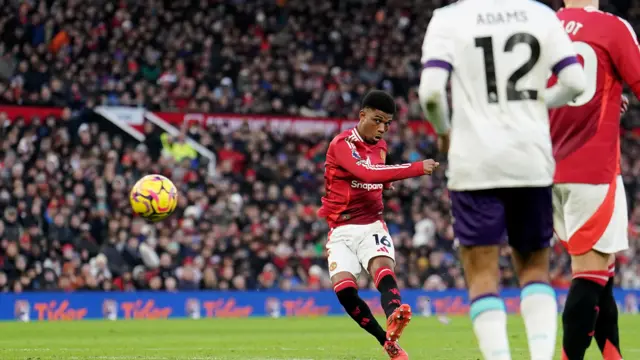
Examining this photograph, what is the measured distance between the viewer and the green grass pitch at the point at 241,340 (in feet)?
37.2

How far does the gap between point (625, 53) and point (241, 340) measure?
838 cm

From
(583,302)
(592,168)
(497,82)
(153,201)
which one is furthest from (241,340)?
(497,82)

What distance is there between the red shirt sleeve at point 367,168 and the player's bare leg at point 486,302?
285 cm

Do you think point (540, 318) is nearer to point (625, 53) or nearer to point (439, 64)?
point (439, 64)

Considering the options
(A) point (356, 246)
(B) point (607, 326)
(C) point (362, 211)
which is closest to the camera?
(B) point (607, 326)

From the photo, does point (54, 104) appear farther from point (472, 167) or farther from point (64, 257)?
point (472, 167)

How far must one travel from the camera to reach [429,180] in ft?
92.6

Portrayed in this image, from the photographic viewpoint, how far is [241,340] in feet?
47.5

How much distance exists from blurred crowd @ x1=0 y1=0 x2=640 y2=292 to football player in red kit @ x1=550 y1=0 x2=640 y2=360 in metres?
15.3

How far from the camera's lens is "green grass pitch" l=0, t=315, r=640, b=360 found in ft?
37.2

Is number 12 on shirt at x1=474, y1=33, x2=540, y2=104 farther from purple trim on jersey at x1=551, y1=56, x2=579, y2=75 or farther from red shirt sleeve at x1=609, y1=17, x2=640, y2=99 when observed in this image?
red shirt sleeve at x1=609, y1=17, x2=640, y2=99

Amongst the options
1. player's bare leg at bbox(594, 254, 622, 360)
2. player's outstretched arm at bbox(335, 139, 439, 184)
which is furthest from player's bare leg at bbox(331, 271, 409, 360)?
player's bare leg at bbox(594, 254, 622, 360)

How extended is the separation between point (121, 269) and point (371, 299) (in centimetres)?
517

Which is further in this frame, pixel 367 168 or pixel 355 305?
pixel 355 305
